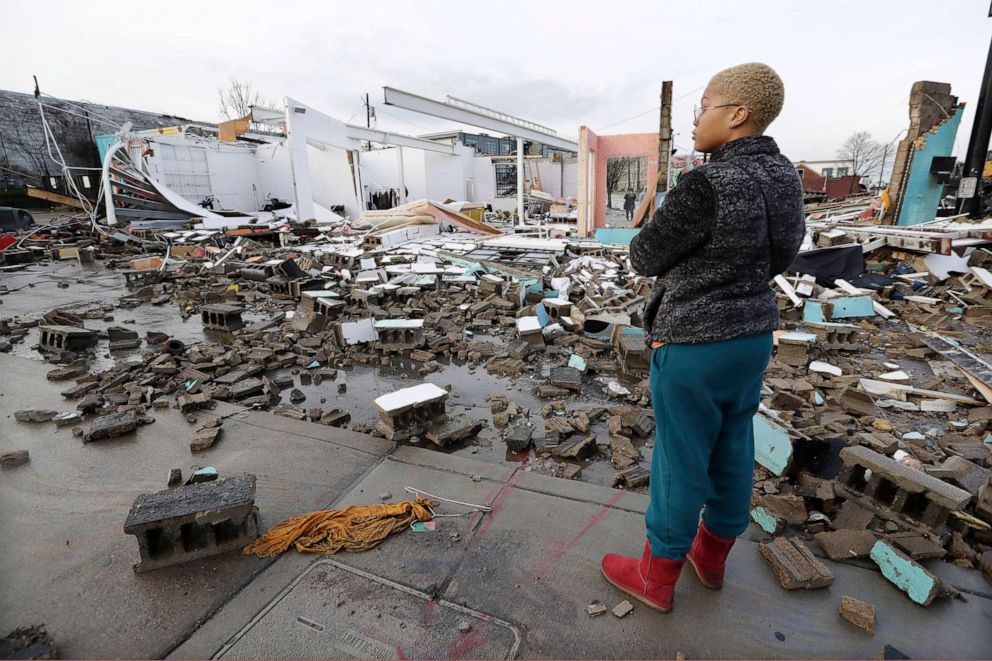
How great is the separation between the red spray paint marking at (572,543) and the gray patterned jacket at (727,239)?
52.0 inches

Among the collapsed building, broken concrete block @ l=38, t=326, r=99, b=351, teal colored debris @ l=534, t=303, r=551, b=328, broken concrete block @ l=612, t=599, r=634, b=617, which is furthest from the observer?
teal colored debris @ l=534, t=303, r=551, b=328

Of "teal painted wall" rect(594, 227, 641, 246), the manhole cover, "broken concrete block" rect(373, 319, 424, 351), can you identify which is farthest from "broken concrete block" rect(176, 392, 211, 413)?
"teal painted wall" rect(594, 227, 641, 246)

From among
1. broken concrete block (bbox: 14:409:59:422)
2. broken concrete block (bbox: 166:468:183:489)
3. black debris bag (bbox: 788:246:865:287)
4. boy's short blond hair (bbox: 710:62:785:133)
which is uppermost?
boy's short blond hair (bbox: 710:62:785:133)

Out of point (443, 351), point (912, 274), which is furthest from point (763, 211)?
point (912, 274)

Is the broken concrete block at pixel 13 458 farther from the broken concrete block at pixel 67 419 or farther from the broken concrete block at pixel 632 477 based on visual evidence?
the broken concrete block at pixel 632 477

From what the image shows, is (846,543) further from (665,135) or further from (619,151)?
(619,151)

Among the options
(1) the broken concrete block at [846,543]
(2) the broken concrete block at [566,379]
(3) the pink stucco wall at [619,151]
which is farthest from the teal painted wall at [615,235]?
(1) the broken concrete block at [846,543]

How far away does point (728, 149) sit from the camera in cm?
157

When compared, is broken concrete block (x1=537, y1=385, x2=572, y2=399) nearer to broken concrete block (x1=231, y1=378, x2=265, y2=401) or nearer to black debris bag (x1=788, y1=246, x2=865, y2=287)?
broken concrete block (x1=231, y1=378, x2=265, y2=401)

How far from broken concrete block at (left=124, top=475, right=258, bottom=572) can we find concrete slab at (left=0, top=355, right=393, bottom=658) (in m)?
0.07

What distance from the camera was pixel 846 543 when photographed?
2348mm

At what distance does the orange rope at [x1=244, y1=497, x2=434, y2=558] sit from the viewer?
2.40 m

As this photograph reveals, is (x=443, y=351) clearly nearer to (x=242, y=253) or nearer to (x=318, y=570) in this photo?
(x=318, y=570)

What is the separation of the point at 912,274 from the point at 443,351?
8.95m
